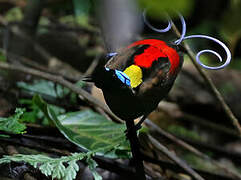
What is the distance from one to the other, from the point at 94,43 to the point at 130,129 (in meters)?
3.15

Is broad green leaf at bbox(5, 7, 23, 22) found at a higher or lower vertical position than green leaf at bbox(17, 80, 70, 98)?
lower

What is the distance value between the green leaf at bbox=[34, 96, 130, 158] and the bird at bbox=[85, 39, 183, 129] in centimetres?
46

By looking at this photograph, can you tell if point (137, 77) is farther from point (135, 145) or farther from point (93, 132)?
point (93, 132)

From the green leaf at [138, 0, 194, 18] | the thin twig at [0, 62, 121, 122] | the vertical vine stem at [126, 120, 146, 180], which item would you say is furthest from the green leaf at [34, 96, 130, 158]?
the green leaf at [138, 0, 194, 18]

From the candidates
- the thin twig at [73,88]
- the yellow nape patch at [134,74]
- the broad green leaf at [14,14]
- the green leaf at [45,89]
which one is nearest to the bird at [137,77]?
the yellow nape patch at [134,74]

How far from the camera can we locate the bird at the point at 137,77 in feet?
2.75

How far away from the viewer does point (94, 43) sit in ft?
13.5

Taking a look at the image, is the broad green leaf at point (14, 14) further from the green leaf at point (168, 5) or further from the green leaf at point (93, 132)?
the green leaf at point (168, 5)

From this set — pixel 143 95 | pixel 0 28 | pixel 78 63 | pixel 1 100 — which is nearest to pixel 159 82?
pixel 143 95

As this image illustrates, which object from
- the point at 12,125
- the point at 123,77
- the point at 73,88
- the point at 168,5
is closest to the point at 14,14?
the point at 73,88

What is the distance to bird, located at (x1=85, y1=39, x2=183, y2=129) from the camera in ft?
2.75

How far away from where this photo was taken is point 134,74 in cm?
94

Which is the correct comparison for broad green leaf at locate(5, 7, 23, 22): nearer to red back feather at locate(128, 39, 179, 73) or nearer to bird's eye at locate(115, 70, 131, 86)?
red back feather at locate(128, 39, 179, 73)

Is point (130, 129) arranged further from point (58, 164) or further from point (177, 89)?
point (177, 89)
